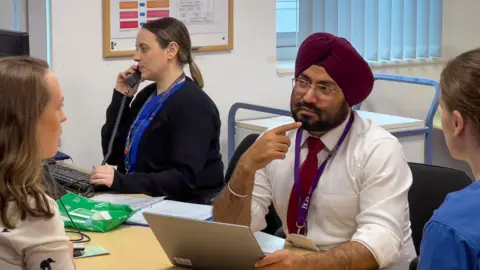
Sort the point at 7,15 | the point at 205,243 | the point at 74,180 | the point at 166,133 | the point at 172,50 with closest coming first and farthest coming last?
the point at 205,243, the point at 74,180, the point at 166,133, the point at 172,50, the point at 7,15

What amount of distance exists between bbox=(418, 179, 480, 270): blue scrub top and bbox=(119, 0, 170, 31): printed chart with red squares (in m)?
2.81

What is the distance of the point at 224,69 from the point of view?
174 inches

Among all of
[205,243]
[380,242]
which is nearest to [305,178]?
[380,242]

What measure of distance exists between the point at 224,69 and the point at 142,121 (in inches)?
44.6

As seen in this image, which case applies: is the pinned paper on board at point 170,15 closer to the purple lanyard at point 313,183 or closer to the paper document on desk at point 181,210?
the paper document on desk at point 181,210

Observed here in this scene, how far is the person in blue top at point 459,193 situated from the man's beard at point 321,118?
0.83 m

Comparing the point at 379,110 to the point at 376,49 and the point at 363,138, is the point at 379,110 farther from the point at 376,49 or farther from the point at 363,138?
the point at 363,138

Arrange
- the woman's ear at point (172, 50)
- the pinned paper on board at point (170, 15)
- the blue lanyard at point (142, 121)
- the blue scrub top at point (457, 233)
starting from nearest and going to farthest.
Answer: the blue scrub top at point (457, 233) < the blue lanyard at point (142, 121) < the woman's ear at point (172, 50) < the pinned paper on board at point (170, 15)

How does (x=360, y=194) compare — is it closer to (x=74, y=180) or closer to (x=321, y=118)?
(x=321, y=118)

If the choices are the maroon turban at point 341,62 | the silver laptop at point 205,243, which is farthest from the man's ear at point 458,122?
the maroon turban at point 341,62

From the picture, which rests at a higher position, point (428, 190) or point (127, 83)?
point (127, 83)

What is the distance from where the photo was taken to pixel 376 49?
199 inches

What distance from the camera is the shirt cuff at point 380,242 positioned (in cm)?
216

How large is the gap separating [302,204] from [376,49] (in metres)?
2.83
